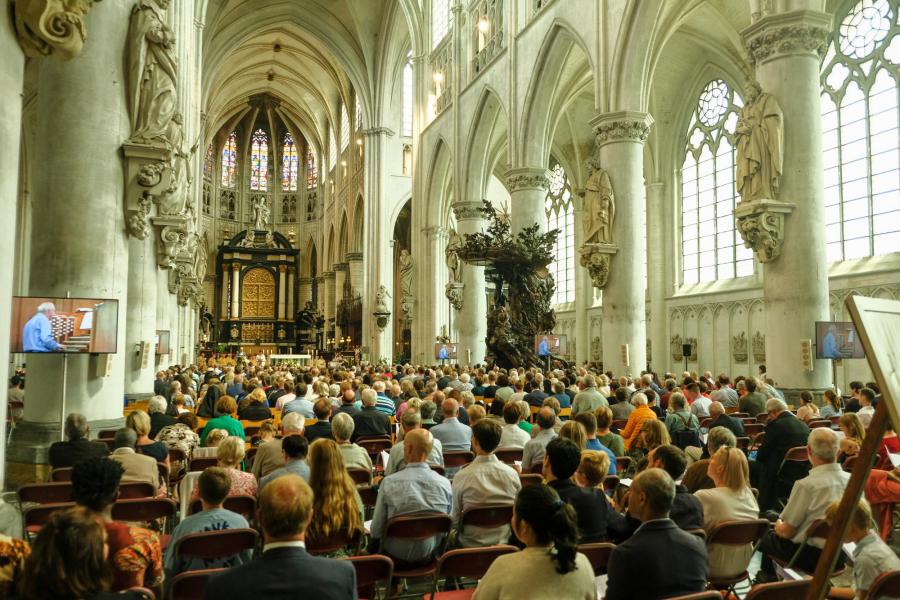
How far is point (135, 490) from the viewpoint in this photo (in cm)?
511

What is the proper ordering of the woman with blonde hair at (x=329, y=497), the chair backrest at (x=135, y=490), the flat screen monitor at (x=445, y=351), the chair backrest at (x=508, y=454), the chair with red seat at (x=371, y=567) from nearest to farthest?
the chair with red seat at (x=371, y=567)
the woman with blonde hair at (x=329, y=497)
the chair backrest at (x=135, y=490)
the chair backrest at (x=508, y=454)
the flat screen monitor at (x=445, y=351)

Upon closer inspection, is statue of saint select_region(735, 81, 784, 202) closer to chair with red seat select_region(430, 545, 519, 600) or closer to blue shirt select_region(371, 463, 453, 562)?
blue shirt select_region(371, 463, 453, 562)

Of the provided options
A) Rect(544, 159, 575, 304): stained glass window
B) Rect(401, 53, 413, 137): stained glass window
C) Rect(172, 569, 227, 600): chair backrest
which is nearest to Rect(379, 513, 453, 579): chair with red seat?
Rect(172, 569, 227, 600): chair backrest

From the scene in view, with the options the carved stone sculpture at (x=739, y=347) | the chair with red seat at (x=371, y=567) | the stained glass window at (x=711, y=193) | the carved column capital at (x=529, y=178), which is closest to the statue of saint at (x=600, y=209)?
the carved column capital at (x=529, y=178)

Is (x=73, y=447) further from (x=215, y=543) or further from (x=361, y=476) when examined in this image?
(x=215, y=543)

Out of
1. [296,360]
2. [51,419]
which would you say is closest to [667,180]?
[296,360]

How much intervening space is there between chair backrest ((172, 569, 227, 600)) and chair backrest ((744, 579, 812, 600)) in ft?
7.61

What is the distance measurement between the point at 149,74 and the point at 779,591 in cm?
906

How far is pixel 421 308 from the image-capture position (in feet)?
103

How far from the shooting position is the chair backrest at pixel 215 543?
11.8 ft

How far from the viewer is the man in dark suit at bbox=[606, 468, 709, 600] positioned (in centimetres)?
309

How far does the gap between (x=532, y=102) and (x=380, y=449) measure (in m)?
16.4

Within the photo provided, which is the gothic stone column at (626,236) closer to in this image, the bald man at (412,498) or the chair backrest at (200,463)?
the chair backrest at (200,463)

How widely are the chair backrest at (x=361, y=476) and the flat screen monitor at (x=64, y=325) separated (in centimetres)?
360
